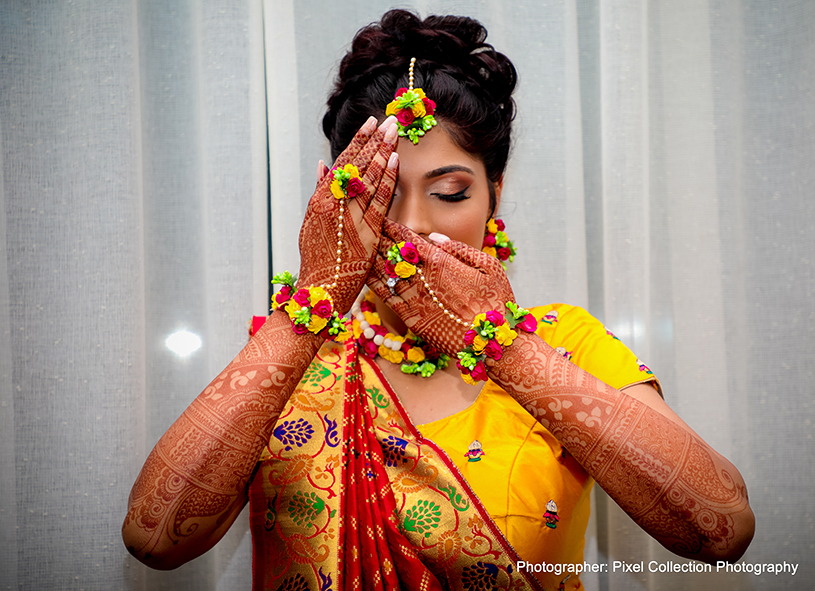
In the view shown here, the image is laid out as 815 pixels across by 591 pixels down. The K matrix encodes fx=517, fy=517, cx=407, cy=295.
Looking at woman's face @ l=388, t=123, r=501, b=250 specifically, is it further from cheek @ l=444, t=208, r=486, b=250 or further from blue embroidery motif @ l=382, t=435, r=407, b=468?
blue embroidery motif @ l=382, t=435, r=407, b=468

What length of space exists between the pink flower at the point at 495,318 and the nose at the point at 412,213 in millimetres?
213

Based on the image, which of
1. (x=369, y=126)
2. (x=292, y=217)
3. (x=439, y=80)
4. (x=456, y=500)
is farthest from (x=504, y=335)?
(x=292, y=217)

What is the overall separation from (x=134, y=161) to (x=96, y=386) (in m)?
0.49

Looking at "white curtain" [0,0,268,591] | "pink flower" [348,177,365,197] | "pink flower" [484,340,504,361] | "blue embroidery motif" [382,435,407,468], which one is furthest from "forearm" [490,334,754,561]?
"white curtain" [0,0,268,591]

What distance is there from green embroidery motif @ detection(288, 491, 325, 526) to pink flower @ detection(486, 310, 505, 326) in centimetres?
41

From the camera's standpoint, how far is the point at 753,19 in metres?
1.28

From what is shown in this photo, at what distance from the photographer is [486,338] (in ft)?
2.55

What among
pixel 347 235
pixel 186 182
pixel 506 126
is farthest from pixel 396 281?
pixel 186 182

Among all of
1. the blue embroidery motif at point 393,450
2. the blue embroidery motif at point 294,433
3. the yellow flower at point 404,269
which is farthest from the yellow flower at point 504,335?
the blue embroidery motif at point 294,433

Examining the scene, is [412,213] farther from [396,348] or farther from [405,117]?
[396,348]

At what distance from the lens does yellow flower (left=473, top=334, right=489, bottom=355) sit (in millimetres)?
776

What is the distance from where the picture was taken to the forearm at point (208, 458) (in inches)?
28.7

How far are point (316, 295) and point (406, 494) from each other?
0.37 meters

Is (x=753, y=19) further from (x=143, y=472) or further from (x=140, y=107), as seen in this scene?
(x=143, y=472)
